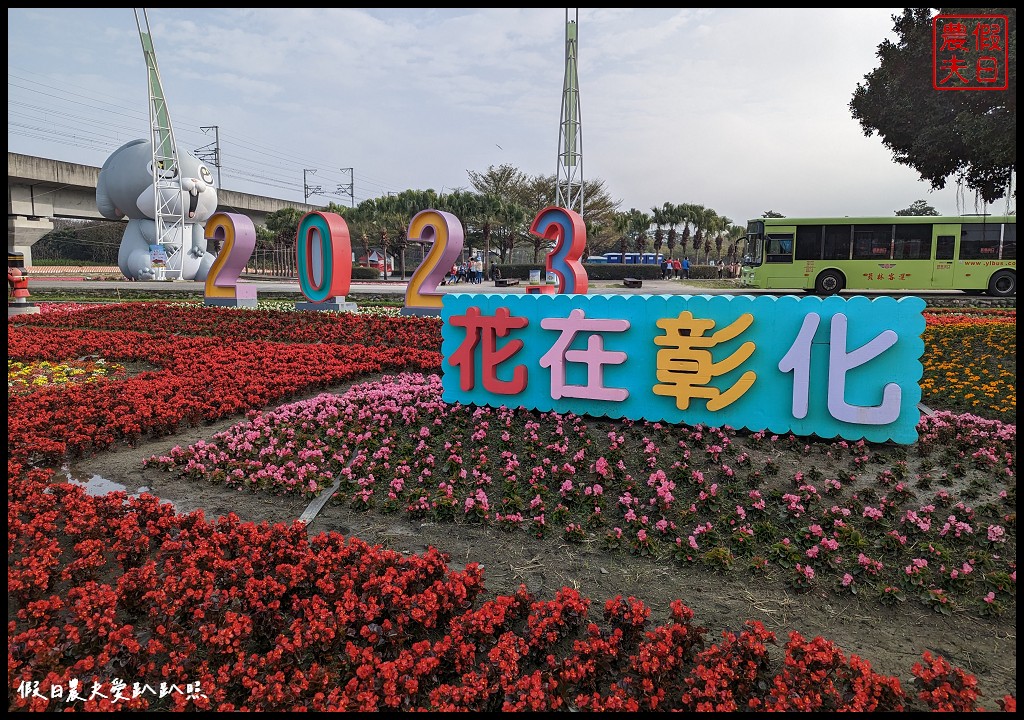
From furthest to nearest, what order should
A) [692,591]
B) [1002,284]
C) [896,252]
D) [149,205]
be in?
[149,205]
[1002,284]
[896,252]
[692,591]

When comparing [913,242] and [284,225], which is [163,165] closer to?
[284,225]

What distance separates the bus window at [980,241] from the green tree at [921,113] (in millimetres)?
1779

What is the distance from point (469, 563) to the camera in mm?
3670

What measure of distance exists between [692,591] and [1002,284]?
20.6 m

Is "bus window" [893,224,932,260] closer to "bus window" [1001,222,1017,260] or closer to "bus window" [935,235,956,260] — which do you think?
"bus window" [935,235,956,260]

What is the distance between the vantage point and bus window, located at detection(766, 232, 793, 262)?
1942cm

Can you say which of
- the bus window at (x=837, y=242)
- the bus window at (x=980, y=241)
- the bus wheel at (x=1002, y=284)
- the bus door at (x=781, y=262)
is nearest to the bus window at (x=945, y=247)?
the bus window at (x=980, y=241)

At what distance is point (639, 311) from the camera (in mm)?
5555

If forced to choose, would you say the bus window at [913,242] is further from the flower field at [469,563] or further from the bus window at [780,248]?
the flower field at [469,563]

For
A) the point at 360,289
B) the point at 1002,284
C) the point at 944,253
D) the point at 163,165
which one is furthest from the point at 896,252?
the point at 163,165

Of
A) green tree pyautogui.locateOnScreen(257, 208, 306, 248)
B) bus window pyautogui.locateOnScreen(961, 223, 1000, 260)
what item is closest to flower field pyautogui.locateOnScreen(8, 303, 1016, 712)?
bus window pyautogui.locateOnScreen(961, 223, 1000, 260)

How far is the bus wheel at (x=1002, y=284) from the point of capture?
60.5ft

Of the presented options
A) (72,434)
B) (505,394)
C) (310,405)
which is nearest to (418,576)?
(505,394)

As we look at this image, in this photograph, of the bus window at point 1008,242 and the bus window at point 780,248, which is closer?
the bus window at point 1008,242
